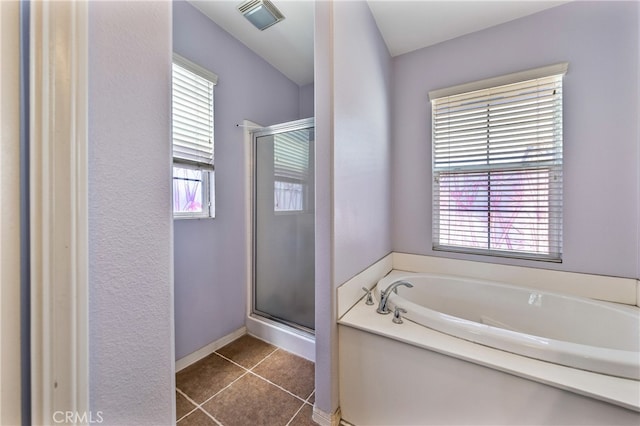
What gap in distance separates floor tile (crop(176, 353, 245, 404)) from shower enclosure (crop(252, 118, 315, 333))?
1.64ft

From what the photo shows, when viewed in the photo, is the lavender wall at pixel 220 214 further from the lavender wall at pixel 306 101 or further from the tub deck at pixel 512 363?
the tub deck at pixel 512 363

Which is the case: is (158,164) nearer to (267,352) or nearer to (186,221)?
(186,221)

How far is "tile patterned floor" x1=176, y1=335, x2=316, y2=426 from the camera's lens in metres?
1.38

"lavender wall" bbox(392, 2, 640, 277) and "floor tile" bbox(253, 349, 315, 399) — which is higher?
"lavender wall" bbox(392, 2, 640, 277)

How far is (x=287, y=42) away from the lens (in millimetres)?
2160

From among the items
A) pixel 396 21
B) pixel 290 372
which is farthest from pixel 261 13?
pixel 290 372

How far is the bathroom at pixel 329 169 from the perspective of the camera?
1.48 ft

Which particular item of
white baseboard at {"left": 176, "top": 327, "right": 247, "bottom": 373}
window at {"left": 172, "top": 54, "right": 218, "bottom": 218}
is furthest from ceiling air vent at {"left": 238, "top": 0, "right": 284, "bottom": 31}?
white baseboard at {"left": 176, "top": 327, "right": 247, "bottom": 373}

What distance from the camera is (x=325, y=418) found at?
1336 mm

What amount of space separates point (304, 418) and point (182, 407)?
28.3 inches

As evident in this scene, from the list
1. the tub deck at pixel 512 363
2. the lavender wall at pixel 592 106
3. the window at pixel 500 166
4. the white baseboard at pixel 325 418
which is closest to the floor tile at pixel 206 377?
the white baseboard at pixel 325 418

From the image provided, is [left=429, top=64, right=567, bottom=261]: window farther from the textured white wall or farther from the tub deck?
the textured white wall

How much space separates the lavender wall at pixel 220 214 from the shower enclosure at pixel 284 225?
152 mm

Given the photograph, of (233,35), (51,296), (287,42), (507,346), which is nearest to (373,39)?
(287,42)
